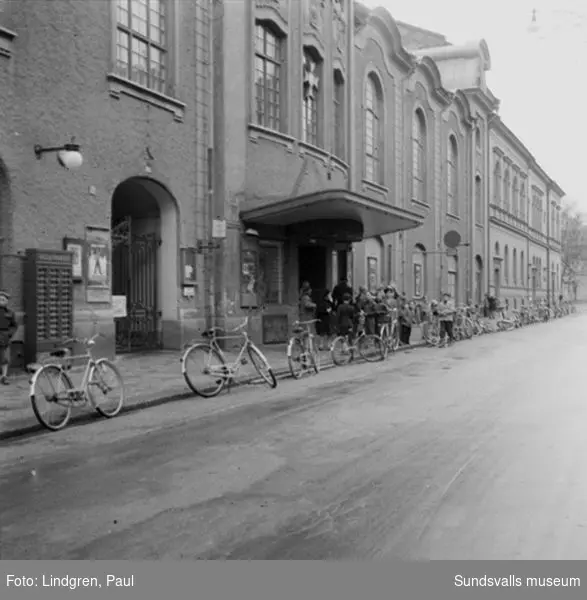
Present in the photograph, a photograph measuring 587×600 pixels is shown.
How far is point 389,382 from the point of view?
1174 cm

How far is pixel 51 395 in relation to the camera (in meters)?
7.72

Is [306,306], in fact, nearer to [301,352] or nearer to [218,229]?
[218,229]

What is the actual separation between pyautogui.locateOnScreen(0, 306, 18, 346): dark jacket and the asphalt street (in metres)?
2.81

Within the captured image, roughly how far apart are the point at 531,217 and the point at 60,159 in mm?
47859

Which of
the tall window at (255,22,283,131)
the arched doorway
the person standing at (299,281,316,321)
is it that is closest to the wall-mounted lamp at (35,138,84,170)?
the arched doorway

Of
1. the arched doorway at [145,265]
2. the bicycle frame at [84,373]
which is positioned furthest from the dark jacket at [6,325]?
the arched doorway at [145,265]

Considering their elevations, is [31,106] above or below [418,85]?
below

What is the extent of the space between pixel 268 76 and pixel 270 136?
1.54m

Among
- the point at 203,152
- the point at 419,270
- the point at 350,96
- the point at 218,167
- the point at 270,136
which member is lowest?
the point at 419,270

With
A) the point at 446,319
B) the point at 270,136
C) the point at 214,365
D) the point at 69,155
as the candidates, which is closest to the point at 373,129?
the point at 446,319

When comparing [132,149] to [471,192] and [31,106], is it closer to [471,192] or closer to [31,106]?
[31,106]

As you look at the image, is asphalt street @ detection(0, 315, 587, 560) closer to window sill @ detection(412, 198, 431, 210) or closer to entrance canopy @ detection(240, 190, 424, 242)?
entrance canopy @ detection(240, 190, 424, 242)

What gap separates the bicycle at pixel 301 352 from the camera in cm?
1255

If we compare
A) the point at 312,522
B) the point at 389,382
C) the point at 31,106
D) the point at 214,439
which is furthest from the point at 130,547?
the point at 31,106
